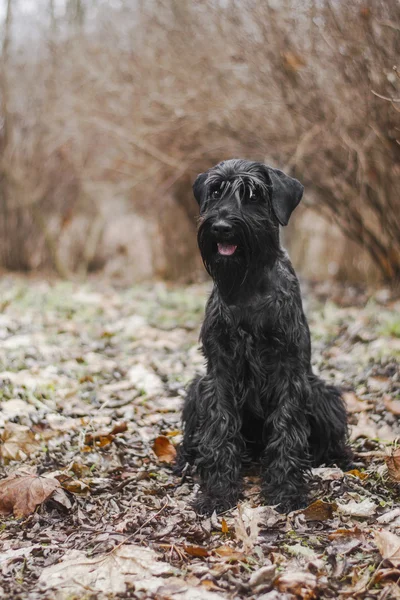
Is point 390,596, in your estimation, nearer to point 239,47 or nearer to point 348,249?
point 239,47

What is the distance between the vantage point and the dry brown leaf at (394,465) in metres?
2.91

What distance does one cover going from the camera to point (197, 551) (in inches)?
94.8

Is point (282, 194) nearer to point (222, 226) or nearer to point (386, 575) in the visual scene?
point (222, 226)

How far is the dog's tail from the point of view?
3.18m

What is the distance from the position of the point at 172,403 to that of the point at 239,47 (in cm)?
376

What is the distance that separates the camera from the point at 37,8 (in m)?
9.34

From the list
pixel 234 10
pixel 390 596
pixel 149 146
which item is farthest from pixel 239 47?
pixel 390 596

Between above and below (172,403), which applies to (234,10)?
above

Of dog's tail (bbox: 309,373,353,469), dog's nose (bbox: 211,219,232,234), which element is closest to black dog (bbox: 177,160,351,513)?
dog's nose (bbox: 211,219,232,234)

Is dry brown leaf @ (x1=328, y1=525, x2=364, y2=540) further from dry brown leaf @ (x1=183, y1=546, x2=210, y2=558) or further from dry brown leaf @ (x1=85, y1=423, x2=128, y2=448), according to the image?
dry brown leaf @ (x1=85, y1=423, x2=128, y2=448)

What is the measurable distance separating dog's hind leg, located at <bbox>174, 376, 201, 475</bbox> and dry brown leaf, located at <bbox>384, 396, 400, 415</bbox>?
1330mm

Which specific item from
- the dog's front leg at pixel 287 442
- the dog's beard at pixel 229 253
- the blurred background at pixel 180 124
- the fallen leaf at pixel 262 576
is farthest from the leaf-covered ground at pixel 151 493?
the blurred background at pixel 180 124

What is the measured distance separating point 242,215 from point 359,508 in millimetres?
1356

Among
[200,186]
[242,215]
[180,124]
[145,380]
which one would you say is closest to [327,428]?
[242,215]
